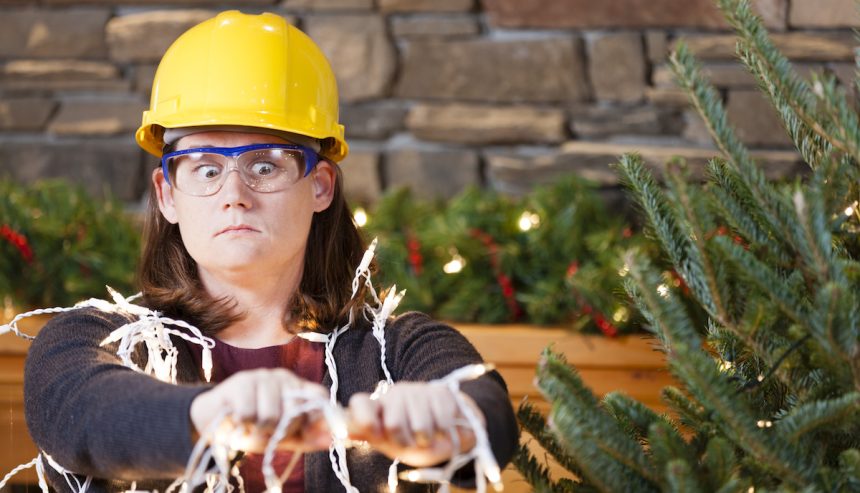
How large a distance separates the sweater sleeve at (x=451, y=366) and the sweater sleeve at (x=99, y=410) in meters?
0.26

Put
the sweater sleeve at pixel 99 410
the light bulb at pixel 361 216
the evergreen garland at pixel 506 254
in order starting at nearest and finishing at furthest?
the sweater sleeve at pixel 99 410, the evergreen garland at pixel 506 254, the light bulb at pixel 361 216

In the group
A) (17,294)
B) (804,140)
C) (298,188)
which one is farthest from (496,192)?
(804,140)

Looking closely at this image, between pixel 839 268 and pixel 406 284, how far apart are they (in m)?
1.53

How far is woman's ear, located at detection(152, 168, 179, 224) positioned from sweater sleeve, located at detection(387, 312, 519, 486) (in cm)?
31

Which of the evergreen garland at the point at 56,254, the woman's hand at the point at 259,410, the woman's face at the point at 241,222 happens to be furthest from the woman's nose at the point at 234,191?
the evergreen garland at the point at 56,254

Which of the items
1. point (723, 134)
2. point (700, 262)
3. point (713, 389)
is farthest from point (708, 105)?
point (713, 389)

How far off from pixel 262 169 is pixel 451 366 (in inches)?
12.9

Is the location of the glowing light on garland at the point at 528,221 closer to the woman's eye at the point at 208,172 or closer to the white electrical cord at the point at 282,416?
the white electrical cord at the point at 282,416

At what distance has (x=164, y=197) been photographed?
4.17 ft

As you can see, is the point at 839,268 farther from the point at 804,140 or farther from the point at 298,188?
the point at 298,188

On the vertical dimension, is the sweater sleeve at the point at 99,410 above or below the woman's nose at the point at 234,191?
below

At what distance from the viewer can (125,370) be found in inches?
38.0

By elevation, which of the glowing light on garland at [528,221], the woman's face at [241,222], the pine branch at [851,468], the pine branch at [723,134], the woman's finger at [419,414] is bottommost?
the glowing light on garland at [528,221]

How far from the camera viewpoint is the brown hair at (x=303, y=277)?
1209 mm
